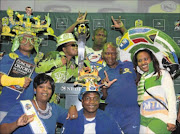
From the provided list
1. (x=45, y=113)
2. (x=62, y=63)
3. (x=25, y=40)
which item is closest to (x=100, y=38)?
(x=62, y=63)

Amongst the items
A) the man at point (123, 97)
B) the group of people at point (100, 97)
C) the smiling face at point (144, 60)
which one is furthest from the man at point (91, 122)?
the smiling face at point (144, 60)

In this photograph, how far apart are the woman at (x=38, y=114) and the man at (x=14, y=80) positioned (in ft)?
1.41

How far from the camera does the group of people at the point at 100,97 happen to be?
11.5ft

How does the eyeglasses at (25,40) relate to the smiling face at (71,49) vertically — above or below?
above

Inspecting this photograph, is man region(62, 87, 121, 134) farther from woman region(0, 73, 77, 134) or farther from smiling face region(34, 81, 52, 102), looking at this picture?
smiling face region(34, 81, 52, 102)

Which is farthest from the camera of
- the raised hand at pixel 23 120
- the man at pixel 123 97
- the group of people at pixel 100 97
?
the man at pixel 123 97

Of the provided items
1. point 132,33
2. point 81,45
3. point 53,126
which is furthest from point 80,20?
point 53,126

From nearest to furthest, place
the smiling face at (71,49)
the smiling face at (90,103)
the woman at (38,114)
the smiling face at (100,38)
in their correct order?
1. the woman at (38,114)
2. the smiling face at (90,103)
3. the smiling face at (71,49)
4. the smiling face at (100,38)

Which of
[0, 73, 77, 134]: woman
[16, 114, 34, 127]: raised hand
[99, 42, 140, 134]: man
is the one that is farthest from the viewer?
[99, 42, 140, 134]: man

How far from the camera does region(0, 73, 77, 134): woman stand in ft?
11.2

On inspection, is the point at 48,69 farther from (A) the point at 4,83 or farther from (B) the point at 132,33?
(B) the point at 132,33

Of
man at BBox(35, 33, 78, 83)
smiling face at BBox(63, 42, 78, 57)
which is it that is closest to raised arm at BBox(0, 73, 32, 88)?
man at BBox(35, 33, 78, 83)

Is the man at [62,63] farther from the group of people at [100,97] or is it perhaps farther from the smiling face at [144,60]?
the smiling face at [144,60]

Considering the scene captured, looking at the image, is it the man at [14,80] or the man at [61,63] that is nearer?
the man at [14,80]
